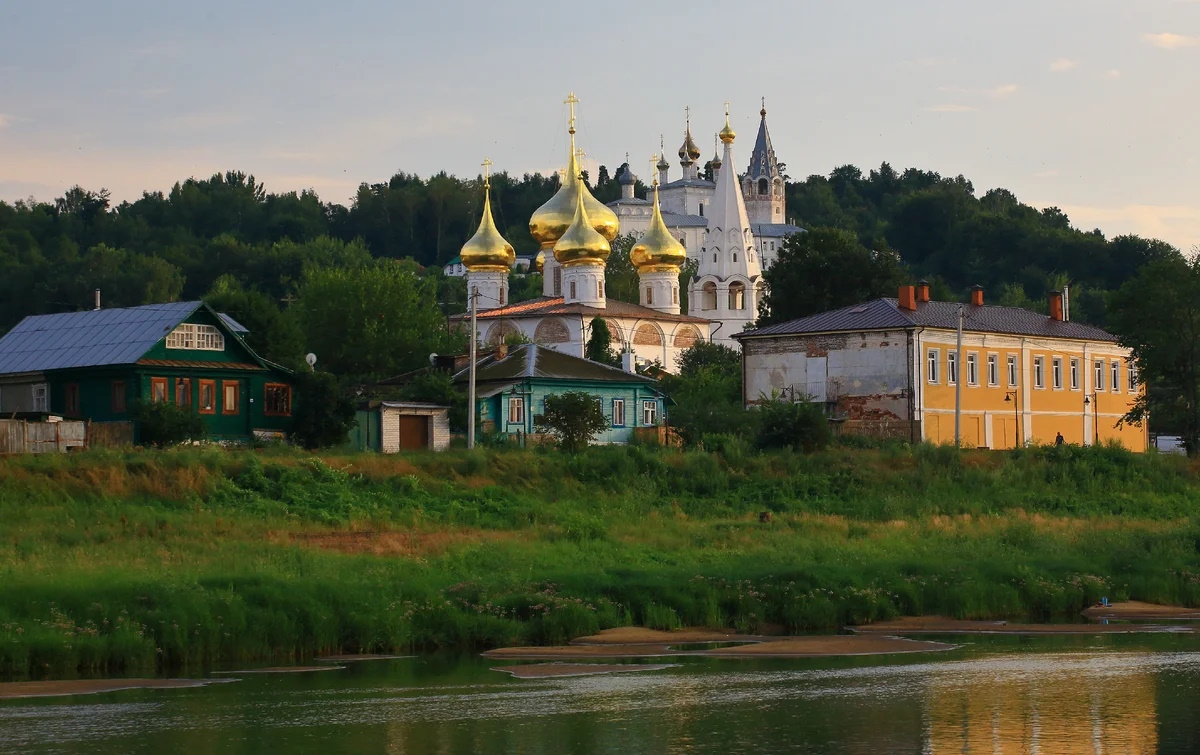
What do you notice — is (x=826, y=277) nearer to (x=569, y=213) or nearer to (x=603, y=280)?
(x=603, y=280)

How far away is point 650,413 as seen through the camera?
5441 cm

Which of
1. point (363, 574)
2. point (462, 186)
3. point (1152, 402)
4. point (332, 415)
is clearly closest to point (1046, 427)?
point (1152, 402)

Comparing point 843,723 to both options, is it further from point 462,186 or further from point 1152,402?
point 462,186

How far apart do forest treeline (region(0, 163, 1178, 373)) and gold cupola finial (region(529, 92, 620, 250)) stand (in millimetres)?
7221

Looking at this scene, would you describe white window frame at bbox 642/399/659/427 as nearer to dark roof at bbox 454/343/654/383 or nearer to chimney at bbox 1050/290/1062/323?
dark roof at bbox 454/343/654/383

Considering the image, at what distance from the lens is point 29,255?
105250mm

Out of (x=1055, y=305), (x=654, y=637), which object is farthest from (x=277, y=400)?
(x=1055, y=305)

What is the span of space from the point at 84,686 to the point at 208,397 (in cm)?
2079

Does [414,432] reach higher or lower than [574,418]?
lower

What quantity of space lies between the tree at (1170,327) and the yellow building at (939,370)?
264 centimetres

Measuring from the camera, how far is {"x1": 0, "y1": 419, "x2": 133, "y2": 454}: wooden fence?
3734 cm

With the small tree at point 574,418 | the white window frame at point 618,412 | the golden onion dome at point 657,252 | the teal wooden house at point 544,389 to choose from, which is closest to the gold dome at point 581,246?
the golden onion dome at point 657,252

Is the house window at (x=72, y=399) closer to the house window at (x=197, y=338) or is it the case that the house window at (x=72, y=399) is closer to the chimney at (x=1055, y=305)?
the house window at (x=197, y=338)

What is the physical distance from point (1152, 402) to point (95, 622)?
37.7 m
